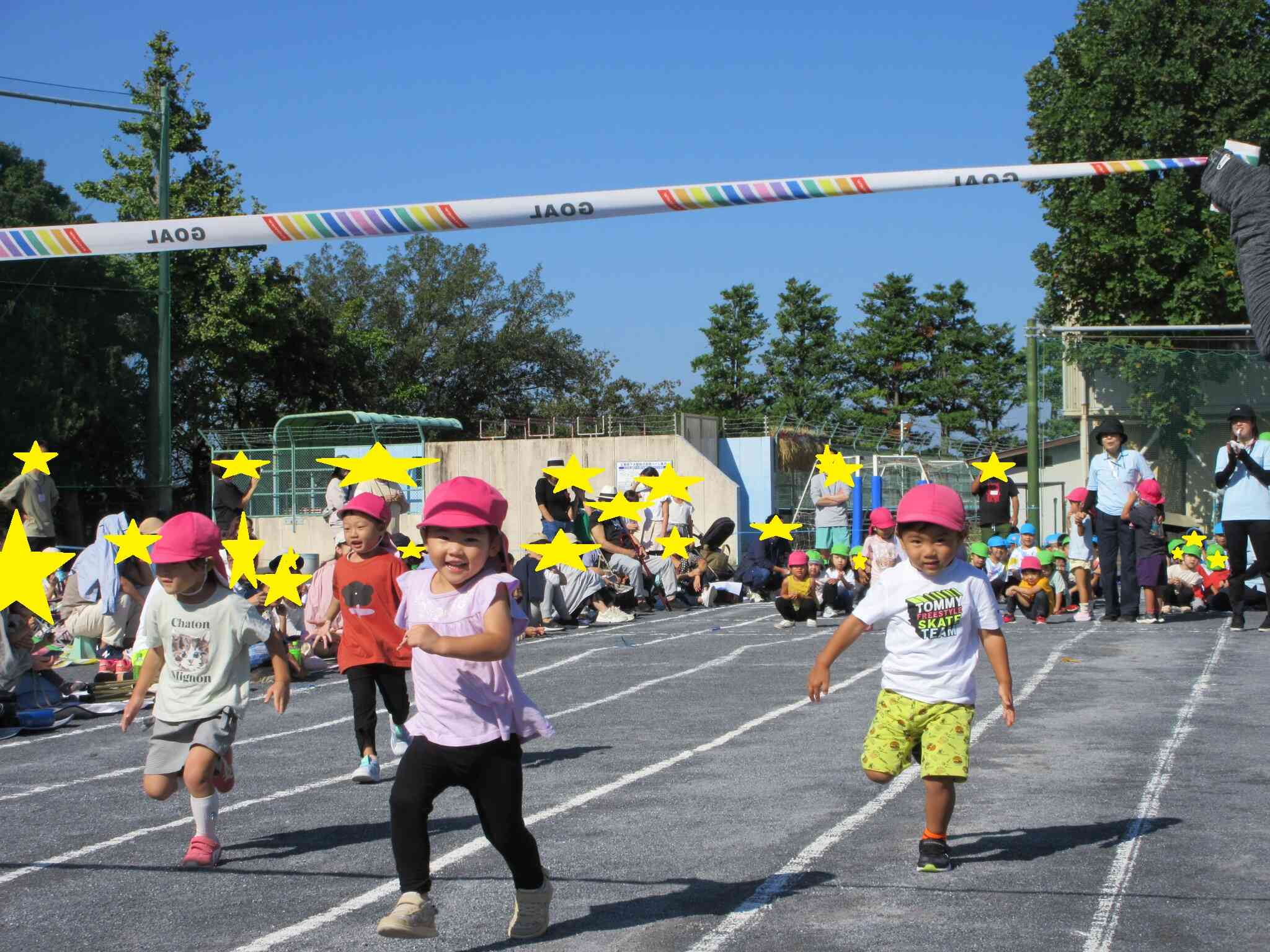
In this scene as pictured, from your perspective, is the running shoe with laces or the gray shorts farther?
the gray shorts

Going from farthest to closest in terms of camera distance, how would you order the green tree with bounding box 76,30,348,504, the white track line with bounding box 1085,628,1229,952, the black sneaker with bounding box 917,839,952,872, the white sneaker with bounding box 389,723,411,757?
the green tree with bounding box 76,30,348,504 → the white sneaker with bounding box 389,723,411,757 → the black sneaker with bounding box 917,839,952,872 → the white track line with bounding box 1085,628,1229,952

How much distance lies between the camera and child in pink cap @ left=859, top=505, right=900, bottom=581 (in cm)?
1542

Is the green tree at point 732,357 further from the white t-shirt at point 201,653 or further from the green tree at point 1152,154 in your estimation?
the white t-shirt at point 201,653

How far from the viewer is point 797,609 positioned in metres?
15.9

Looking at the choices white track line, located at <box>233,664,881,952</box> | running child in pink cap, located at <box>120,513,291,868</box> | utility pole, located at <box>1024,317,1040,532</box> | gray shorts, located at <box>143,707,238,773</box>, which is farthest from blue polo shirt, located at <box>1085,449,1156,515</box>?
utility pole, located at <box>1024,317,1040,532</box>

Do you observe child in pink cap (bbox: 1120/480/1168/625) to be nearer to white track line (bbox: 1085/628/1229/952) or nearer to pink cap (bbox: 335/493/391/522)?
white track line (bbox: 1085/628/1229/952)

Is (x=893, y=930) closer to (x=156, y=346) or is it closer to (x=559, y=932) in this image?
Result: (x=559, y=932)

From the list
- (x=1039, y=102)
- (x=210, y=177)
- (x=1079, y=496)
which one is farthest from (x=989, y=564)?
(x=210, y=177)

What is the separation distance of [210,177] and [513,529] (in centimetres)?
1303

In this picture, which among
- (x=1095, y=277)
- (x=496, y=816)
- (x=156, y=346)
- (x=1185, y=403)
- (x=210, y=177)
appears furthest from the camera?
(x=210, y=177)

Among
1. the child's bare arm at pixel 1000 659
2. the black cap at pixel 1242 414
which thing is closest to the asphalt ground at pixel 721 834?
the child's bare arm at pixel 1000 659

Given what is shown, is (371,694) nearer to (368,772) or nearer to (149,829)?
(368,772)

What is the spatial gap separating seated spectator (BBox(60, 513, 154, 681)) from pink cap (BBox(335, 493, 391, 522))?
591 cm

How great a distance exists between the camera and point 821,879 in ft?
18.1
